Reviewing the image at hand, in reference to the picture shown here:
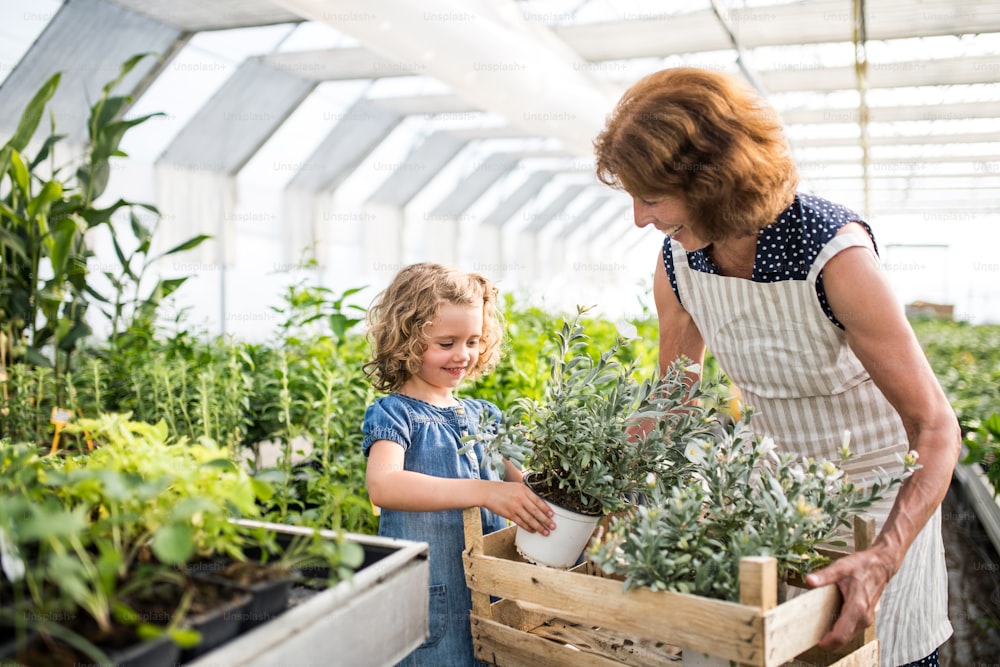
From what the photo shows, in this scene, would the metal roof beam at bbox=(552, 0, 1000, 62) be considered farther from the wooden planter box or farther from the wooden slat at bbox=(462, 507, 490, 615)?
the wooden planter box

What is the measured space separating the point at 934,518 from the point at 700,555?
63 centimetres

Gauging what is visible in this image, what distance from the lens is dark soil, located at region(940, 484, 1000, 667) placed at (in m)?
2.76

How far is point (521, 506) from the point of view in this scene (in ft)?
3.63

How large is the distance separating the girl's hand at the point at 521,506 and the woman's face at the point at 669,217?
1.48 ft

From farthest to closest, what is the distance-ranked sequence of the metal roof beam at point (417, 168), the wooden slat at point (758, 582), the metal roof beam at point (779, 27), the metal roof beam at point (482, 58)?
the metal roof beam at point (417, 168) → the metal roof beam at point (779, 27) → the metal roof beam at point (482, 58) → the wooden slat at point (758, 582)

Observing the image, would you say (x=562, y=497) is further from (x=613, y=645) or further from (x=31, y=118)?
(x=31, y=118)

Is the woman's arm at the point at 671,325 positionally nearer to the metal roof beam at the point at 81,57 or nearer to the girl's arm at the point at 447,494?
the girl's arm at the point at 447,494

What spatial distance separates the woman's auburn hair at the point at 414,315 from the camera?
4.78 feet

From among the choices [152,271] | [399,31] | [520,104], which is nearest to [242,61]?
[152,271]

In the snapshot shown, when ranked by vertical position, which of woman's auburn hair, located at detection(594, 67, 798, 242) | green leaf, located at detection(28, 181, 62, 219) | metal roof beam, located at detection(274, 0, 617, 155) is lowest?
woman's auburn hair, located at detection(594, 67, 798, 242)

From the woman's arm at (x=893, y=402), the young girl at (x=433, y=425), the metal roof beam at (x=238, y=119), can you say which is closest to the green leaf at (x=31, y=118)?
the young girl at (x=433, y=425)

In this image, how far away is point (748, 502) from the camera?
99cm

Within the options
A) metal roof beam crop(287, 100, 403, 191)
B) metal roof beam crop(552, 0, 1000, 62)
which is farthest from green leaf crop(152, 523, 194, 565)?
metal roof beam crop(287, 100, 403, 191)

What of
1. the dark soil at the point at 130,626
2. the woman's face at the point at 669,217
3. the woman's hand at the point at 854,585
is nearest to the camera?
the dark soil at the point at 130,626
